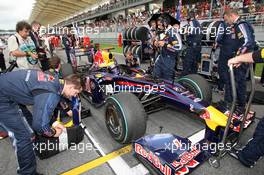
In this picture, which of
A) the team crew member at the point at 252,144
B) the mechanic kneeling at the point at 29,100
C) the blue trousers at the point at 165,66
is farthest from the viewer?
the blue trousers at the point at 165,66

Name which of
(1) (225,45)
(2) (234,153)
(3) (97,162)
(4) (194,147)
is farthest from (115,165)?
(1) (225,45)

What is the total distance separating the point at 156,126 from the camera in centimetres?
330

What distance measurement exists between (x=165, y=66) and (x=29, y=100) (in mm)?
2973

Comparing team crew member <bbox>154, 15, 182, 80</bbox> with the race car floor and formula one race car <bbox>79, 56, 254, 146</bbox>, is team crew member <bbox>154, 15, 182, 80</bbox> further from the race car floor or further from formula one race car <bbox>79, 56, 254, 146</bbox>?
the race car floor

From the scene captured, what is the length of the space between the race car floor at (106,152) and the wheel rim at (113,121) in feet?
0.53

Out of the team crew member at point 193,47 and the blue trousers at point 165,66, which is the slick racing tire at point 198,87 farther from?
the team crew member at point 193,47

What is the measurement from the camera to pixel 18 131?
6.51ft

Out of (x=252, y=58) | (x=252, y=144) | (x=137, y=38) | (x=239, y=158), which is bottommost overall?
(x=239, y=158)

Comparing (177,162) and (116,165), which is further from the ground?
(177,162)

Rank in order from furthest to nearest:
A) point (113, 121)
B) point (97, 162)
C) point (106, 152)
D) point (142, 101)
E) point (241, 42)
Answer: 1. point (241, 42)
2. point (142, 101)
3. point (113, 121)
4. point (106, 152)
5. point (97, 162)

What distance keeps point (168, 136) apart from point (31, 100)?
1.48 metres

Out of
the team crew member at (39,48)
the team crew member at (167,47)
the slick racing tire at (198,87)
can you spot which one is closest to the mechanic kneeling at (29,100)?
the slick racing tire at (198,87)

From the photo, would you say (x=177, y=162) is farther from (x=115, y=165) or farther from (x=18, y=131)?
(x=18, y=131)

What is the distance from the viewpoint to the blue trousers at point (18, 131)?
1.96 metres
